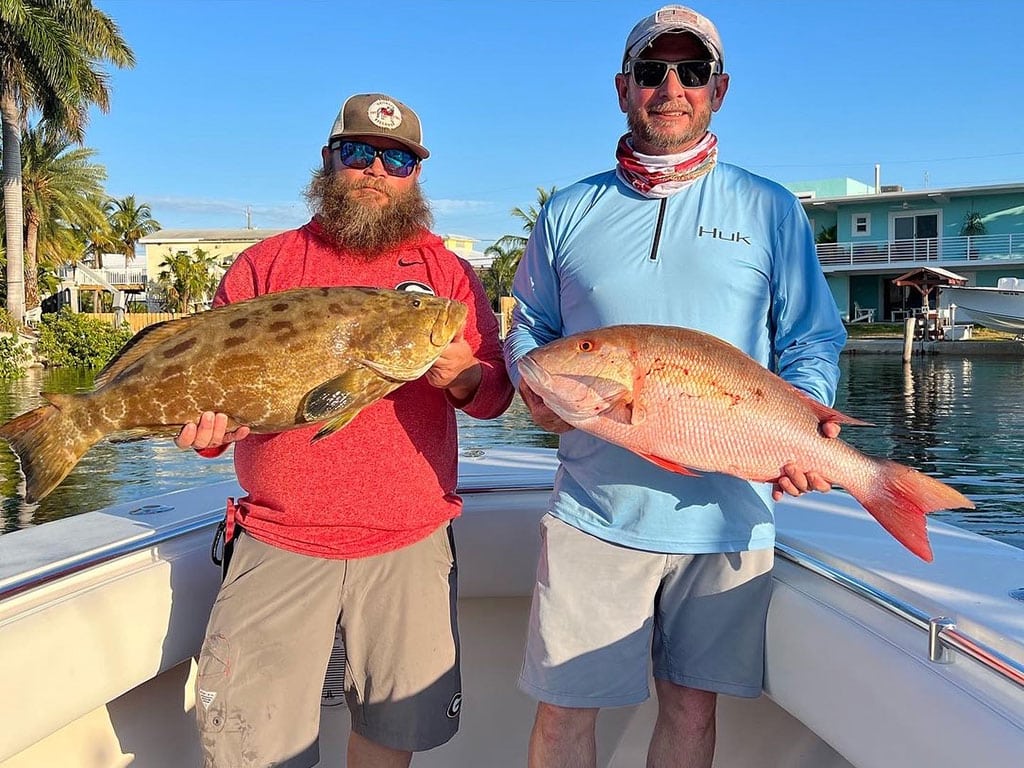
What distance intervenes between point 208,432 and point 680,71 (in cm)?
183

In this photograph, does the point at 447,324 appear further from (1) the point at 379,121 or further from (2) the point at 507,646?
(2) the point at 507,646

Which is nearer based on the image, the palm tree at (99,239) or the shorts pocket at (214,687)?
the shorts pocket at (214,687)

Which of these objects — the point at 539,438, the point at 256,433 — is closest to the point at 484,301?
the point at 256,433

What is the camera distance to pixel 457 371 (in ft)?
9.18

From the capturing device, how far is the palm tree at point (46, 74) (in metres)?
30.5

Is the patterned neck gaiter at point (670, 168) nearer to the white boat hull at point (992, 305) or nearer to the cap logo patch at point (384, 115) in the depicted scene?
the cap logo patch at point (384, 115)

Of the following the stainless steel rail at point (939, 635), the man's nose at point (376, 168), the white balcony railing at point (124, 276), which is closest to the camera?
the stainless steel rail at point (939, 635)

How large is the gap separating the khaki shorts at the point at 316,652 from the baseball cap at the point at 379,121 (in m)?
1.36

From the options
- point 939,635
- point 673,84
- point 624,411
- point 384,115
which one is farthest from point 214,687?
point 673,84

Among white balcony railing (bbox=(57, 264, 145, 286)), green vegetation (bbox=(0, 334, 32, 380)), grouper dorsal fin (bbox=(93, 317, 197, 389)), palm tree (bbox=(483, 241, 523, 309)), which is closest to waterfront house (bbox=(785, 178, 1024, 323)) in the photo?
palm tree (bbox=(483, 241, 523, 309))

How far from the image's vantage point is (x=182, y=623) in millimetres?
3020

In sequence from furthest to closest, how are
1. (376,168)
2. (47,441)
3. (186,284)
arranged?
1. (186,284)
2. (376,168)
3. (47,441)

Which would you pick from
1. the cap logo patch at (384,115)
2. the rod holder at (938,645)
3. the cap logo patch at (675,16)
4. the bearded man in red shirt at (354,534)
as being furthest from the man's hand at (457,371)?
the rod holder at (938,645)

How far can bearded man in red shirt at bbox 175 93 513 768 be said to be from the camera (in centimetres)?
275
